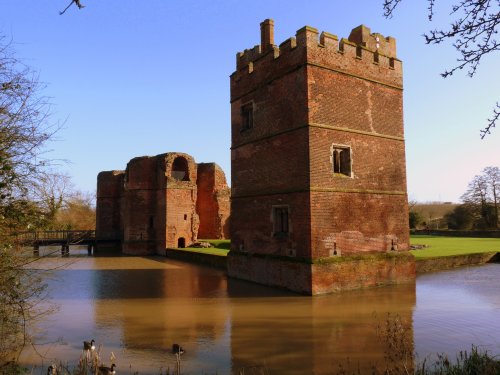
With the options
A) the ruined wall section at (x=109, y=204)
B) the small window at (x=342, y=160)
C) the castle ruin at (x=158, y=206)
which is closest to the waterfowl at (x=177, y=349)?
the small window at (x=342, y=160)

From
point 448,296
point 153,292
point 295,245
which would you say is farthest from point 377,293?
point 153,292

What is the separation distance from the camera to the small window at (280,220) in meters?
12.7

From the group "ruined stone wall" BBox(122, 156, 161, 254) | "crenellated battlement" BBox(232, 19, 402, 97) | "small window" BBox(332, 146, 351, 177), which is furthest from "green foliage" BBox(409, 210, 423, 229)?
"small window" BBox(332, 146, 351, 177)

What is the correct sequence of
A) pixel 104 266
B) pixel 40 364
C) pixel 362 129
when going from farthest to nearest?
pixel 104 266, pixel 362 129, pixel 40 364

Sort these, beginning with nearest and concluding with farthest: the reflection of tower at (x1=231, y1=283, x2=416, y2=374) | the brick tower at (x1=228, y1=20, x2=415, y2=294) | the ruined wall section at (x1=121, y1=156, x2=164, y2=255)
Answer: the reflection of tower at (x1=231, y1=283, x2=416, y2=374) < the brick tower at (x1=228, y1=20, x2=415, y2=294) < the ruined wall section at (x1=121, y1=156, x2=164, y2=255)

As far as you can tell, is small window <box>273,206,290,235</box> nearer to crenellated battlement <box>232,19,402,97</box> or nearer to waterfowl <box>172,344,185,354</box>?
crenellated battlement <box>232,19,402,97</box>

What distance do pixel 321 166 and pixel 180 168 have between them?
2118 cm

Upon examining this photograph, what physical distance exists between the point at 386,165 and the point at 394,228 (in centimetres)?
235

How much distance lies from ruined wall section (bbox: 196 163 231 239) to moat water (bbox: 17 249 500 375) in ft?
54.0

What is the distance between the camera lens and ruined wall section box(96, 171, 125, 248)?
32.4m

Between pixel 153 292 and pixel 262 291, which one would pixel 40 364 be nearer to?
pixel 153 292

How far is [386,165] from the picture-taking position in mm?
13703

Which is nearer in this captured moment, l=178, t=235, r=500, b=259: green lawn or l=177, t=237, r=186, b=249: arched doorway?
l=178, t=235, r=500, b=259: green lawn

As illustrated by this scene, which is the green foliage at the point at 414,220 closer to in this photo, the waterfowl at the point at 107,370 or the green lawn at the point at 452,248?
the green lawn at the point at 452,248
